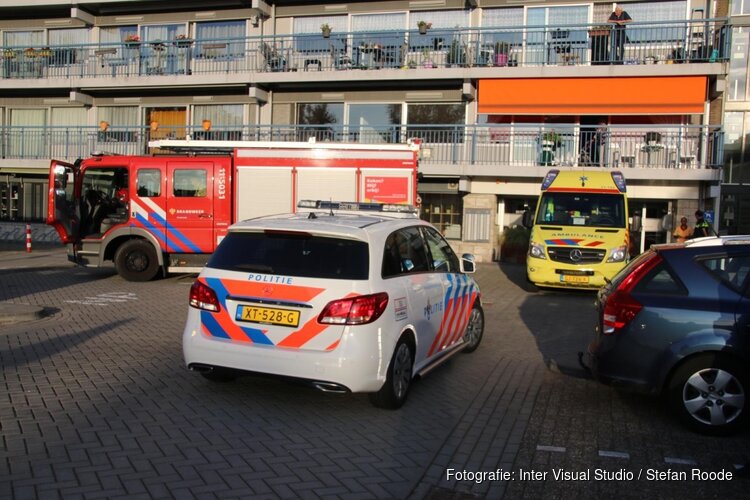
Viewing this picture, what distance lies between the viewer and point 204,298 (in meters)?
6.09

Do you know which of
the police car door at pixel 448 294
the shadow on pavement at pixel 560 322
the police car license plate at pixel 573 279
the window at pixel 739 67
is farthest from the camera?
the window at pixel 739 67

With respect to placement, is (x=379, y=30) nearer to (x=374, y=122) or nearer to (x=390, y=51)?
(x=390, y=51)

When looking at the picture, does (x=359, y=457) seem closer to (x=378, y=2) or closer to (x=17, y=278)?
(x=17, y=278)

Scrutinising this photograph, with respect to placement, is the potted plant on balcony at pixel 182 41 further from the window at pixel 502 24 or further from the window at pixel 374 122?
the window at pixel 502 24

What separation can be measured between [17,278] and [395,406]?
1211 cm

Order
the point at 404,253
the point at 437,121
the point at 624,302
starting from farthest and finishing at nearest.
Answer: the point at 437,121 < the point at 404,253 < the point at 624,302

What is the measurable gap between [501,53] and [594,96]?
119 inches

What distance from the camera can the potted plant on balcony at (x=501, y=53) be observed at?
67.1ft

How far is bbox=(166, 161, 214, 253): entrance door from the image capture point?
1415 cm

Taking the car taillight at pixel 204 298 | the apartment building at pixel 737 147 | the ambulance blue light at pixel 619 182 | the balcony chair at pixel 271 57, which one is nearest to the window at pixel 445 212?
the balcony chair at pixel 271 57

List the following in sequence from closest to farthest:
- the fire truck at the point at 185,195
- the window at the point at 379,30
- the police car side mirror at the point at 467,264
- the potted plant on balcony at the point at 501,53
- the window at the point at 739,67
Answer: the police car side mirror at the point at 467,264, the fire truck at the point at 185,195, the potted plant on balcony at the point at 501,53, the window at the point at 379,30, the window at the point at 739,67

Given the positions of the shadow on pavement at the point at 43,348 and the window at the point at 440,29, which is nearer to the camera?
the shadow on pavement at the point at 43,348

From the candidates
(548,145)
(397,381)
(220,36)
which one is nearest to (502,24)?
(548,145)

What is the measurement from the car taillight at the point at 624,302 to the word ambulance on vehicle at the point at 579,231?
7.25 meters
